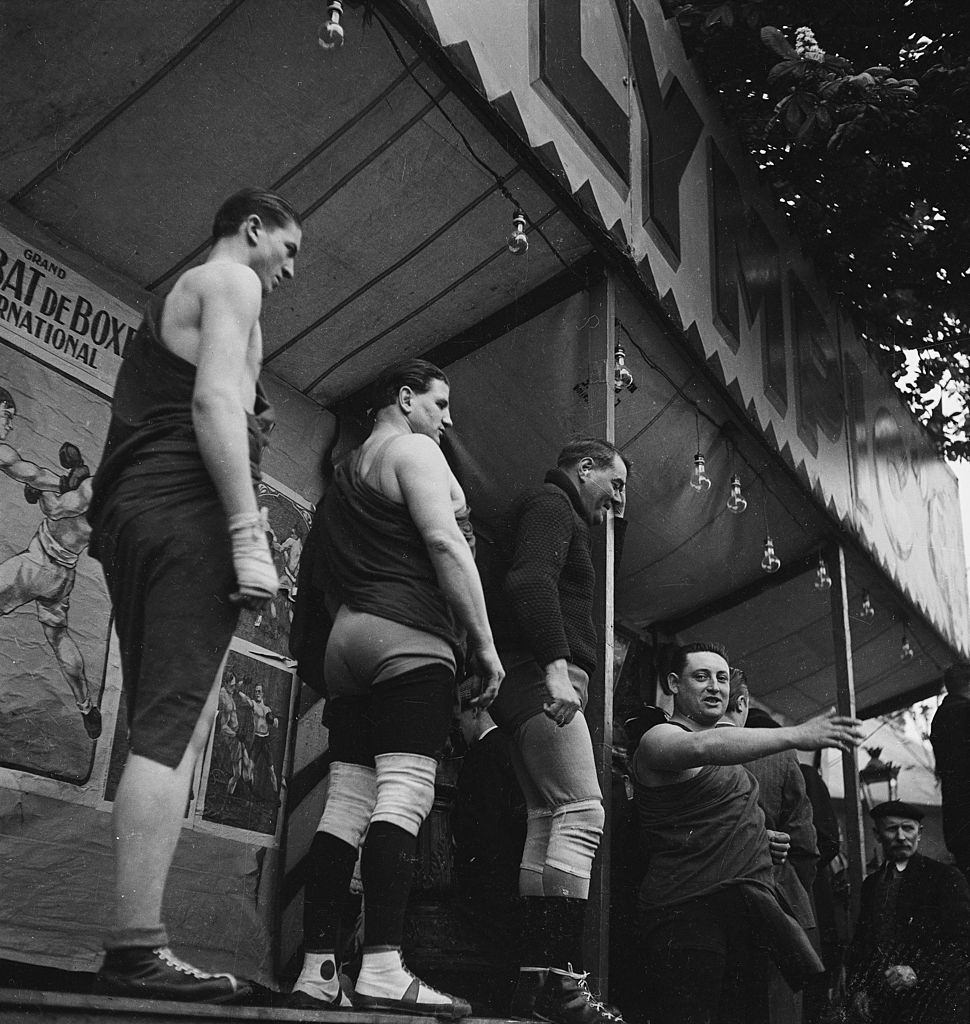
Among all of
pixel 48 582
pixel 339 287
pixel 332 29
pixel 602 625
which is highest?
pixel 339 287

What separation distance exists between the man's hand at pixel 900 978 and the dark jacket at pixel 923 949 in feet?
0.07

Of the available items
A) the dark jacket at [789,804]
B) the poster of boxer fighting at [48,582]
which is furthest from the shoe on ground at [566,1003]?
the dark jacket at [789,804]

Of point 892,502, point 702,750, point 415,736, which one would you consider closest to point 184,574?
point 415,736

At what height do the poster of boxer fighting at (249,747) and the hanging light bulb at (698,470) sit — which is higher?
the hanging light bulb at (698,470)

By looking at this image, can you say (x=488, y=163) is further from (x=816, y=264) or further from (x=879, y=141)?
(x=816, y=264)

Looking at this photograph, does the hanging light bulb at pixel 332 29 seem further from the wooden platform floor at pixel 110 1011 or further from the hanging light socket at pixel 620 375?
the wooden platform floor at pixel 110 1011

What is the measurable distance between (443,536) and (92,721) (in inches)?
57.3

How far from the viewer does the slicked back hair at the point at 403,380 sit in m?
3.27

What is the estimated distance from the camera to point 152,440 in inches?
97.9

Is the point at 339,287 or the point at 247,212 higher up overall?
the point at 339,287

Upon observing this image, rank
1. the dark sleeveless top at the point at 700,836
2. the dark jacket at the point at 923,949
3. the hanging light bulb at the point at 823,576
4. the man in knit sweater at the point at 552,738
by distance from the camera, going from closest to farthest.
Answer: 1. the man in knit sweater at the point at 552,738
2. the dark sleeveless top at the point at 700,836
3. the dark jacket at the point at 923,949
4. the hanging light bulb at the point at 823,576

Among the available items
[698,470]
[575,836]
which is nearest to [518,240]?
[575,836]

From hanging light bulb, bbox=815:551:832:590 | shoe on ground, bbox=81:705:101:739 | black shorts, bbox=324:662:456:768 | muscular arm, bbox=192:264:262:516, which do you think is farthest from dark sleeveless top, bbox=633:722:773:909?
hanging light bulb, bbox=815:551:832:590

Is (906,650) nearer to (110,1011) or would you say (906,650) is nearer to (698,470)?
(698,470)
